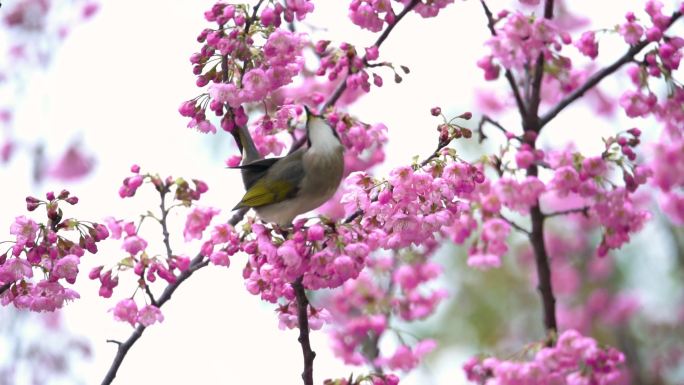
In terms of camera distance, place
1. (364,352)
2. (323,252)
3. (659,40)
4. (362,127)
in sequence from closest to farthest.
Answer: (323,252) → (362,127) → (659,40) → (364,352)

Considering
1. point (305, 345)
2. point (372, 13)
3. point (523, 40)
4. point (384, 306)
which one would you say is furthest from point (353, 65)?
point (384, 306)

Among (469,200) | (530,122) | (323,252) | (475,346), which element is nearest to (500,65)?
(530,122)

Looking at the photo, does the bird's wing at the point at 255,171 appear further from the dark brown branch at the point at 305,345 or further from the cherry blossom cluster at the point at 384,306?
the cherry blossom cluster at the point at 384,306

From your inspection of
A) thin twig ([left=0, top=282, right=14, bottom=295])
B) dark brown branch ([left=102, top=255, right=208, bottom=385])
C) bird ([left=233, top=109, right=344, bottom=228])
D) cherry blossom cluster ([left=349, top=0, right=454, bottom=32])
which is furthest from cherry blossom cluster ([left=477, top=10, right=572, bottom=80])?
thin twig ([left=0, top=282, right=14, bottom=295])

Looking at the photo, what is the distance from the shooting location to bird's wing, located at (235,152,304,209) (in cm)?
315

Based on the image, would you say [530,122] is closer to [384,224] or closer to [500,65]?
[500,65]

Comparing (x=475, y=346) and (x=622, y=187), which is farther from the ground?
(x=475, y=346)

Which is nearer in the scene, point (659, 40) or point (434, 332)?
point (659, 40)

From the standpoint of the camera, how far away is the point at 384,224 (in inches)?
109

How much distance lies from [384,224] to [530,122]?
1.35 metres

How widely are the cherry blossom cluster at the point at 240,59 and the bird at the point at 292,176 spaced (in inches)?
13.5

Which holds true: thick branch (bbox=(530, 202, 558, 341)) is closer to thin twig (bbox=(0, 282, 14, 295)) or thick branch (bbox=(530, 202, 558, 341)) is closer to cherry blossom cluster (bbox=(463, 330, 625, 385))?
cherry blossom cluster (bbox=(463, 330, 625, 385))

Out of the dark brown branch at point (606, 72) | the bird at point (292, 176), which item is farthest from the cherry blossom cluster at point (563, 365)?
the bird at point (292, 176)

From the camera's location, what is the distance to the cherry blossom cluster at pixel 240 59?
2.70 metres
